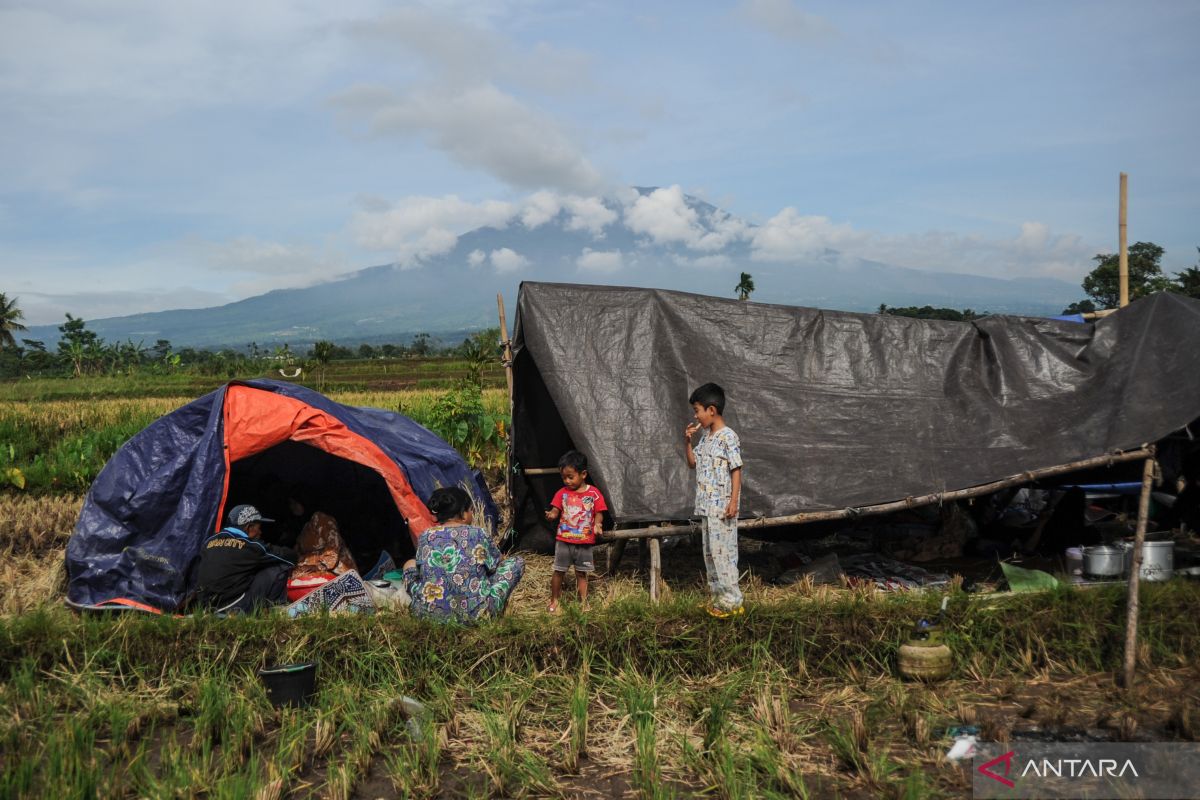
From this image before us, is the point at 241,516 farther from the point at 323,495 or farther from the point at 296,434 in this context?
the point at 323,495

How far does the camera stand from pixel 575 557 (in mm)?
6066

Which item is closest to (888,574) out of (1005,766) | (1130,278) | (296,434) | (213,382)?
(1005,766)

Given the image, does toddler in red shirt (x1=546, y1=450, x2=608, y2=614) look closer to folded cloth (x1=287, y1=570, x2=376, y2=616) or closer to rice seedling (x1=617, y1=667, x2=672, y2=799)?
rice seedling (x1=617, y1=667, x2=672, y2=799)

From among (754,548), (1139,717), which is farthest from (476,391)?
(1139,717)

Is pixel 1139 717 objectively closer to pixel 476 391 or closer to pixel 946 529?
pixel 946 529

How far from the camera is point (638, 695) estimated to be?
4.46 m

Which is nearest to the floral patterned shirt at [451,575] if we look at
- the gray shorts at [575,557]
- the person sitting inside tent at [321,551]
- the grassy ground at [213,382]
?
the gray shorts at [575,557]

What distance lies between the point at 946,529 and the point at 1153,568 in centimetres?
203

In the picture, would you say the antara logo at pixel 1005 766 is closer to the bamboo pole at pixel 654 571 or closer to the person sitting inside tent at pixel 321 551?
the bamboo pole at pixel 654 571

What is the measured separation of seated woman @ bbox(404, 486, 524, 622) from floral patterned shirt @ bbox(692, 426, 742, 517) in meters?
1.39

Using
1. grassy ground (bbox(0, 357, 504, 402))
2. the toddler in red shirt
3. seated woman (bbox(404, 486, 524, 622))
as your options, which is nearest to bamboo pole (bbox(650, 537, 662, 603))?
the toddler in red shirt

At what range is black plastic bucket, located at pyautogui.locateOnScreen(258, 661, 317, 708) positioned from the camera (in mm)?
4520

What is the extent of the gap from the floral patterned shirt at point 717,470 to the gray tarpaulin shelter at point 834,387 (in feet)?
2.64

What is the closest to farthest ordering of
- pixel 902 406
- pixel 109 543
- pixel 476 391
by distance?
pixel 109 543, pixel 902 406, pixel 476 391
